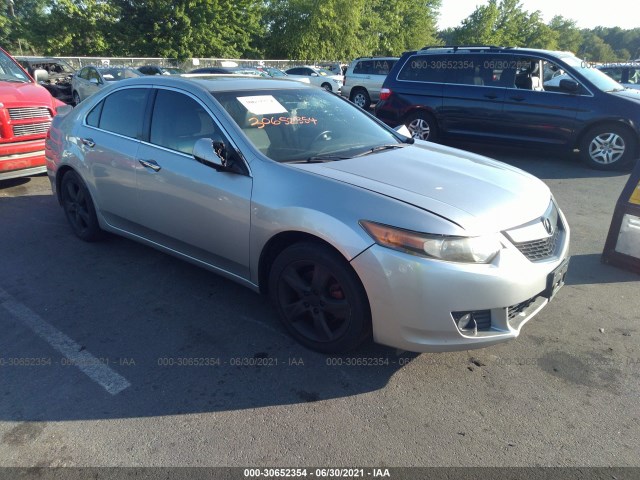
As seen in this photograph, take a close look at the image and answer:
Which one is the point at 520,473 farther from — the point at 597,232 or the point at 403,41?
the point at 403,41

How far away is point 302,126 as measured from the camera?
12.1 ft

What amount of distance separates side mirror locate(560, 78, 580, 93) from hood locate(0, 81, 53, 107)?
812 cm

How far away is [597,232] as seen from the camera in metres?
5.36

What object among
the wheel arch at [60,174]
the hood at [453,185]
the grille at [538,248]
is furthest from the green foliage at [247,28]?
the grille at [538,248]

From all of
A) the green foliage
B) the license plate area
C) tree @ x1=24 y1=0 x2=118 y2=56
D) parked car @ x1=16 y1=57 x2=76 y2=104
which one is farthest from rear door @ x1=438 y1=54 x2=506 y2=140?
tree @ x1=24 y1=0 x2=118 y2=56

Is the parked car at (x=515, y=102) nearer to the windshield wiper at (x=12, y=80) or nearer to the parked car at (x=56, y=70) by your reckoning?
the windshield wiper at (x=12, y=80)

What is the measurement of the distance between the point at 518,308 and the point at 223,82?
2.74 metres

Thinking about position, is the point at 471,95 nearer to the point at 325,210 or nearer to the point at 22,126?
the point at 325,210

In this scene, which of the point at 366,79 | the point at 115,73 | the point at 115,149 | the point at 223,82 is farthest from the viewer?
the point at 366,79

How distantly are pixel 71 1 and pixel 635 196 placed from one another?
3663 centimetres

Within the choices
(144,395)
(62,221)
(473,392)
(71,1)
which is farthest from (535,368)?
(71,1)

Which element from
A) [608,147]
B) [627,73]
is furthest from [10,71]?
[627,73]

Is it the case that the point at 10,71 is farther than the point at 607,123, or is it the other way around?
the point at 607,123

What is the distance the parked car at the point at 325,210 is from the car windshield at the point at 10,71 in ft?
13.6
